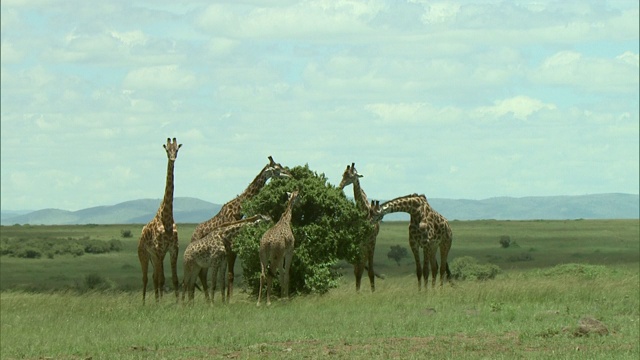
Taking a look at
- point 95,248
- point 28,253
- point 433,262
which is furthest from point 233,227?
point 95,248

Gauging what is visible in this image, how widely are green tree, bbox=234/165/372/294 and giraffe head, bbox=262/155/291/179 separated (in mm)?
228

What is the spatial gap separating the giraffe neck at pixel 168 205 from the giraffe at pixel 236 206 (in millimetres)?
783

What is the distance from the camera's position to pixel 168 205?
77.9 ft

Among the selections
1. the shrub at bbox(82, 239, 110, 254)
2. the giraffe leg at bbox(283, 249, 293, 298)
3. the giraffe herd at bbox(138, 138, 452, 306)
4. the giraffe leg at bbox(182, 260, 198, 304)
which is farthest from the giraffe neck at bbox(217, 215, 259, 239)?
the shrub at bbox(82, 239, 110, 254)

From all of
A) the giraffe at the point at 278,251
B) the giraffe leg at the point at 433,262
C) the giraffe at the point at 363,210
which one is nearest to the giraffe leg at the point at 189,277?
the giraffe at the point at 278,251

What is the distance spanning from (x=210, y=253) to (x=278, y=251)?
1.61 metres

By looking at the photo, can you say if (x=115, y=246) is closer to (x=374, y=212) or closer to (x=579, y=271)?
(x=579, y=271)

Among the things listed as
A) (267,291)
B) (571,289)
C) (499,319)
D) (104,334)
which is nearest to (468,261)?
(571,289)

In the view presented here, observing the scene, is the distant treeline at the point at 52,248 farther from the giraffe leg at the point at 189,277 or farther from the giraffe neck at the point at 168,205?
the giraffe leg at the point at 189,277

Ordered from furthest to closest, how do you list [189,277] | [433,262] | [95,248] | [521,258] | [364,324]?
[95,248] < [521,258] < [433,262] < [189,277] < [364,324]

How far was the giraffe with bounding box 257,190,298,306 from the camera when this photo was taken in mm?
21953

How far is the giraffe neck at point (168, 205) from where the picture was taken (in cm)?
2359

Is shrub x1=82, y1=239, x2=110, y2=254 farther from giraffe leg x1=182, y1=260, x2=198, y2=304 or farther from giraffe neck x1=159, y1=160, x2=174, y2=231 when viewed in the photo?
giraffe leg x1=182, y1=260, x2=198, y2=304

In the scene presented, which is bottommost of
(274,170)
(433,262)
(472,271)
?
(472,271)
